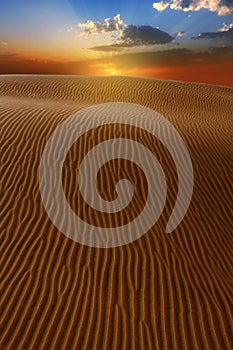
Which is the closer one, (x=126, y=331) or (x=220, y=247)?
(x=126, y=331)

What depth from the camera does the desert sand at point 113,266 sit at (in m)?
4.61

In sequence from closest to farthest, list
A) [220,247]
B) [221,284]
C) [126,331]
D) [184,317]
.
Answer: [126,331] → [184,317] → [221,284] → [220,247]

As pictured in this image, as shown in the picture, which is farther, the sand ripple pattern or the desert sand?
the sand ripple pattern

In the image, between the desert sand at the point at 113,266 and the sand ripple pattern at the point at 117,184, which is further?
the sand ripple pattern at the point at 117,184

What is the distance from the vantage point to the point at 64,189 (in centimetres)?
755

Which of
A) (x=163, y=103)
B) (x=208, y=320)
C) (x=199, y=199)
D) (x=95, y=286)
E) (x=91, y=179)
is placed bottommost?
(x=208, y=320)

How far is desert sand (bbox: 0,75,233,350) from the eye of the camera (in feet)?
15.1

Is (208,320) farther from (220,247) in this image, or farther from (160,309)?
(220,247)

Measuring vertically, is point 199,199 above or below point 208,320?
above

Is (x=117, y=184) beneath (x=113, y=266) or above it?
above

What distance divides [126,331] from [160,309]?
0.63m

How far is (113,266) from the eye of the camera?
5730mm

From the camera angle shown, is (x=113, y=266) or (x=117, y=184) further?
(x=117, y=184)

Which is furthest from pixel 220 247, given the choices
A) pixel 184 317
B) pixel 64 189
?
pixel 64 189
